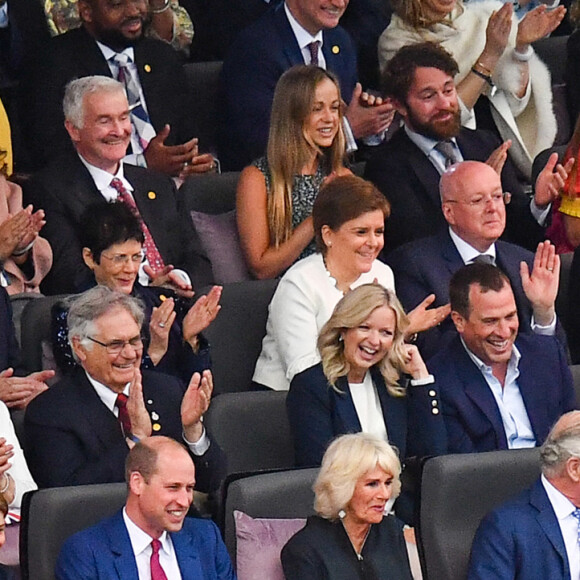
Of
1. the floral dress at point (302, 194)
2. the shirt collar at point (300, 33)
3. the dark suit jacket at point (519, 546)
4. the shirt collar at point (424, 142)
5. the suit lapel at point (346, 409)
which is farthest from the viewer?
the shirt collar at point (300, 33)

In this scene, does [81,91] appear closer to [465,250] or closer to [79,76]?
[79,76]

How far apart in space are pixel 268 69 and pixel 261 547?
2.09 m

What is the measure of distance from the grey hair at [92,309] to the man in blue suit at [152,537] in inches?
18.8

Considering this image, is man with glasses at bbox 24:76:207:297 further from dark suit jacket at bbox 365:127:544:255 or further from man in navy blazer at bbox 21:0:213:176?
dark suit jacket at bbox 365:127:544:255

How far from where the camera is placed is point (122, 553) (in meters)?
4.34

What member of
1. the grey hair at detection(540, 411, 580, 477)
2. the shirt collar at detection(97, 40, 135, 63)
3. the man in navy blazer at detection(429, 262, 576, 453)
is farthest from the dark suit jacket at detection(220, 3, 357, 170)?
the grey hair at detection(540, 411, 580, 477)

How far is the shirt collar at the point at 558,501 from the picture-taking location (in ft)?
15.1

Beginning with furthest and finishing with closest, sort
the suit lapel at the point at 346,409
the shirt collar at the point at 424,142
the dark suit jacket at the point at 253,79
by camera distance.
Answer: the dark suit jacket at the point at 253,79 → the shirt collar at the point at 424,142 → the suit lapel at the point at 346,409

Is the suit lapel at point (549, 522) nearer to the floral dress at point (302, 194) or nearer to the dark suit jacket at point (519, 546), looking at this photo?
the dark suit jacket at point (519, 546)

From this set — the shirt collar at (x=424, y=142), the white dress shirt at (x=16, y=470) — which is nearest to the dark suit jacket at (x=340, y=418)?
the white dress shirt at (x=16, y=470)

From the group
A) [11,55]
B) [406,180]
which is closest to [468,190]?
[406,180]

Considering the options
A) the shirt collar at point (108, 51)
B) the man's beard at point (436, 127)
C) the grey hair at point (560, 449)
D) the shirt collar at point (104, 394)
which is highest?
the shirt collar at point (108, 51)

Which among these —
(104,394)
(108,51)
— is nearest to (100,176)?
(108,51)

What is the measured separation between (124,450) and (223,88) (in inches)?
73.3
